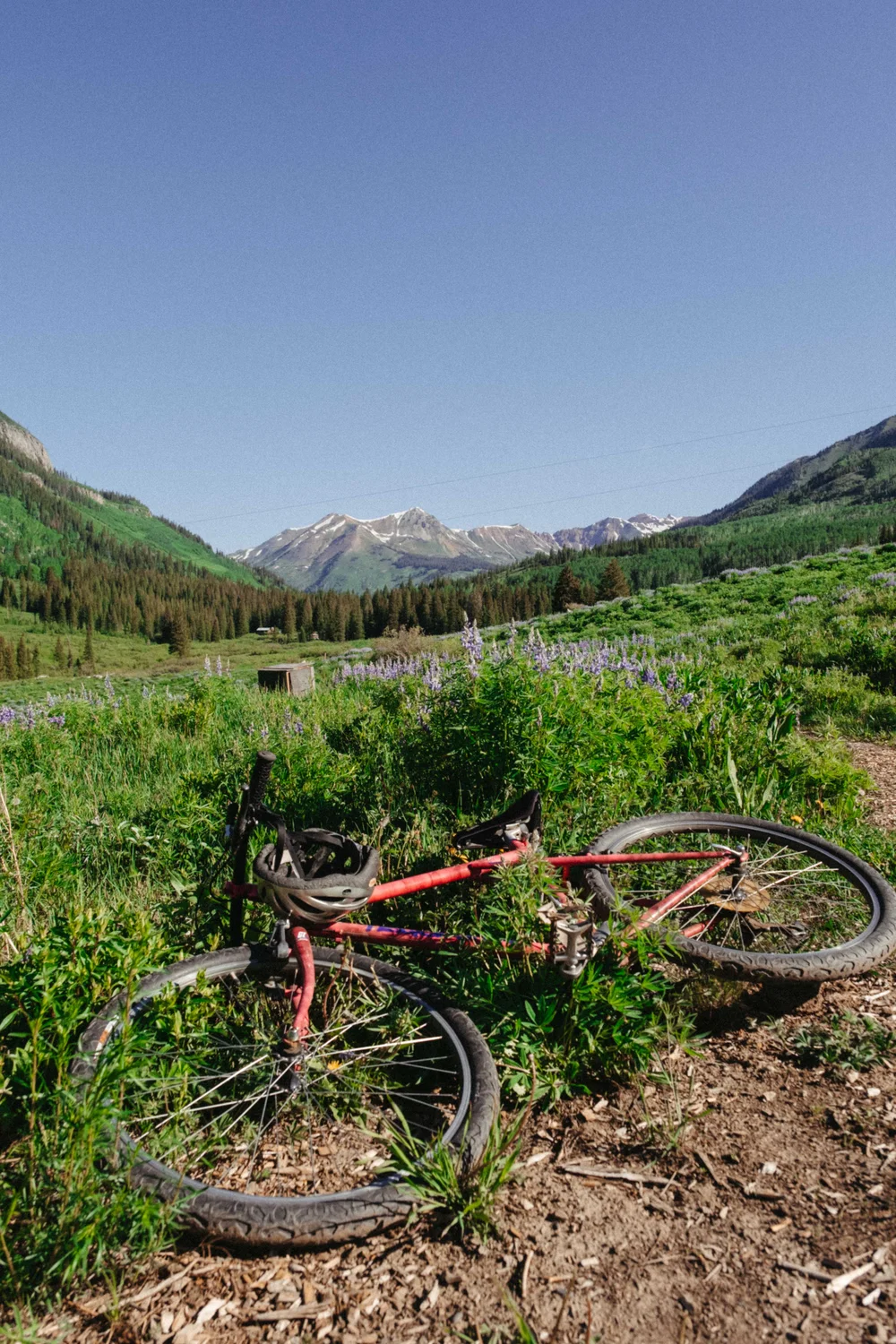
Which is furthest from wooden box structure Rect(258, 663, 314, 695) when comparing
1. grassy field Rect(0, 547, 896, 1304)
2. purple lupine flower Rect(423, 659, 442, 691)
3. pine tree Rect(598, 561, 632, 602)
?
pine tree Rect(598, 561, 632, 602)

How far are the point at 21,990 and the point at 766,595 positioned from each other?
68.2 feet

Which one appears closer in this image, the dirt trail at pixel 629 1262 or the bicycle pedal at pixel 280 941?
the dirt trail at pixel 629 1262

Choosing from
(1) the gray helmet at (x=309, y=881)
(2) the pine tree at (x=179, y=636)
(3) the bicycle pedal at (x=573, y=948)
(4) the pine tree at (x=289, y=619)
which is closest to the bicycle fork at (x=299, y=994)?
(1) the gray helmet at (x=309, y=881)

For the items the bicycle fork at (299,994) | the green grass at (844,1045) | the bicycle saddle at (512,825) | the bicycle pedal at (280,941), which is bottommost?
the green grass at (844,1045)

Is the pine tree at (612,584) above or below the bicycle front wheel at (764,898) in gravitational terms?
above

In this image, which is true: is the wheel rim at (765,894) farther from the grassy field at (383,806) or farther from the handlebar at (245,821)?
the handlebar at (245,821)

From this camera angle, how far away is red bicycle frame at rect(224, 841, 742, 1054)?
2.81 m

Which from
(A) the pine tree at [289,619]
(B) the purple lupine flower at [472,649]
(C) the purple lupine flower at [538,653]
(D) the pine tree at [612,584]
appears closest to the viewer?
(B) the purple lupine flower at [472,649]

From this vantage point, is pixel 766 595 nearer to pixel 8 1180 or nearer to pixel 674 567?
pixel 8 1180

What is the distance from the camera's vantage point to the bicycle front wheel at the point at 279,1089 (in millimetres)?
2168

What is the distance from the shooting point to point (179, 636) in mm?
144250

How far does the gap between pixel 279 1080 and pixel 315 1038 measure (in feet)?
0.67

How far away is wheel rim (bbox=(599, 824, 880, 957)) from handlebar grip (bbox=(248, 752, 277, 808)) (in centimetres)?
199

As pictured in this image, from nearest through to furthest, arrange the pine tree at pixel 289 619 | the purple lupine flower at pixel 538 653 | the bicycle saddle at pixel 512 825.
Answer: the bicycle saddle at pixel 512 825 < the purple lupine flower at pixel 538 653 < the pine tree at pixel 289 619
